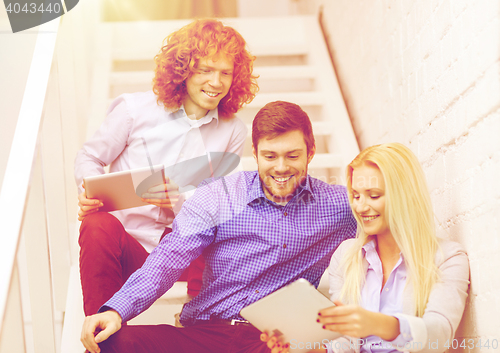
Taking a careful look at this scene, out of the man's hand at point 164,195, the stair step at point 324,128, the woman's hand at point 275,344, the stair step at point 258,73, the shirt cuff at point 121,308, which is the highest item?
the stair step at point 258,73

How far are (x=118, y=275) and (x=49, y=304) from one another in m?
0.22

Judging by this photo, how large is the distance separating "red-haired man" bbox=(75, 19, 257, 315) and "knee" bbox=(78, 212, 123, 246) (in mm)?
207

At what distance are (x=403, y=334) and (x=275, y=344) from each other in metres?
0.26

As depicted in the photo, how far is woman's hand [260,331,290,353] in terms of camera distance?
1.05 metres

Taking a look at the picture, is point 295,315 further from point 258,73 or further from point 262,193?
point 258,73

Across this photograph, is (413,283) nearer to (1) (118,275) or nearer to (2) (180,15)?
(1) (118,275)

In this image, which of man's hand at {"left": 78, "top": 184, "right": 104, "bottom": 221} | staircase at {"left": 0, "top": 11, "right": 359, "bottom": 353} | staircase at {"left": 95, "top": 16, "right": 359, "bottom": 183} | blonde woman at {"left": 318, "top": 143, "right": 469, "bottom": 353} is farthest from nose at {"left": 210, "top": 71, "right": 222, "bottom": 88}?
blonde woman at {"left": 318, "top": 143, "right": 469, "bottom": 353}

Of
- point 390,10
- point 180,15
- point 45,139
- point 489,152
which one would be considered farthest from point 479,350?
point 180,15

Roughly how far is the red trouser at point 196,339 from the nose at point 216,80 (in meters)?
0.81

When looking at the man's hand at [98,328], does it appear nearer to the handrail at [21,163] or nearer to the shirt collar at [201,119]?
the handrail at [21,163]

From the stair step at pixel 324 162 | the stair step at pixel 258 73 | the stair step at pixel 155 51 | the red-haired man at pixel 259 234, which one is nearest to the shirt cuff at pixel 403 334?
the red-haired man at pixel 259 234

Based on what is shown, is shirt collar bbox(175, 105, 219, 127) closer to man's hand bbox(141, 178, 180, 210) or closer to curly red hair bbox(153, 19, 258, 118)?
curly red hair bbox(153, 19, 258, 118)

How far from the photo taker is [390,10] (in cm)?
176

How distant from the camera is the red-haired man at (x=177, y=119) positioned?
5.52 feet
